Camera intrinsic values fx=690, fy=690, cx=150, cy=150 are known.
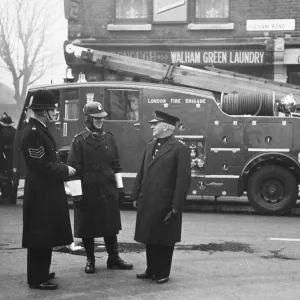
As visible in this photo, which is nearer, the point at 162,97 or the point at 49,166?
the point at 49,166

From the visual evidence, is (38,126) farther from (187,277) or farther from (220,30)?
(220,30)

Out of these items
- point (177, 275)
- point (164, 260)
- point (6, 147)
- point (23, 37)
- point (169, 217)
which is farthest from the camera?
point (23, 37)

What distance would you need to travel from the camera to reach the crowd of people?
638cm

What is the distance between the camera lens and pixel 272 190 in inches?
481

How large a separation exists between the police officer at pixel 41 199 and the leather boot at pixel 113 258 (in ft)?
2.75

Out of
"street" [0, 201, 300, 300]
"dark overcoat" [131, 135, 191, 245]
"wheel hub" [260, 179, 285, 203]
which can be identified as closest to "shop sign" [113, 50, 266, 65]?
"wheel hub" [260, 179, 285, 203]

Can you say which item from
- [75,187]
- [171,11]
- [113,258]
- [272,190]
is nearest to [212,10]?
[171,11]

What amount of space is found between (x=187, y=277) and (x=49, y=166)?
1.82 metres

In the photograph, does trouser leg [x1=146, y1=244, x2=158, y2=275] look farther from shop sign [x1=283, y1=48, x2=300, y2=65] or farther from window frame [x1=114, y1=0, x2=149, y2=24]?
window frame [x1=114, y1=0, x2=149, y2=24]

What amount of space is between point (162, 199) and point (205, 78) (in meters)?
7.77

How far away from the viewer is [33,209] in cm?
640

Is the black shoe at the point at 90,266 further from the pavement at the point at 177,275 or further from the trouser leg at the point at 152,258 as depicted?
the trouser leg at the point at 152,258

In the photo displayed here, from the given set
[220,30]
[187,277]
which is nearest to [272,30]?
[220,30]

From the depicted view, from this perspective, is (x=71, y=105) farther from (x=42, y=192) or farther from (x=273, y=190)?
(x=42, y=192)
